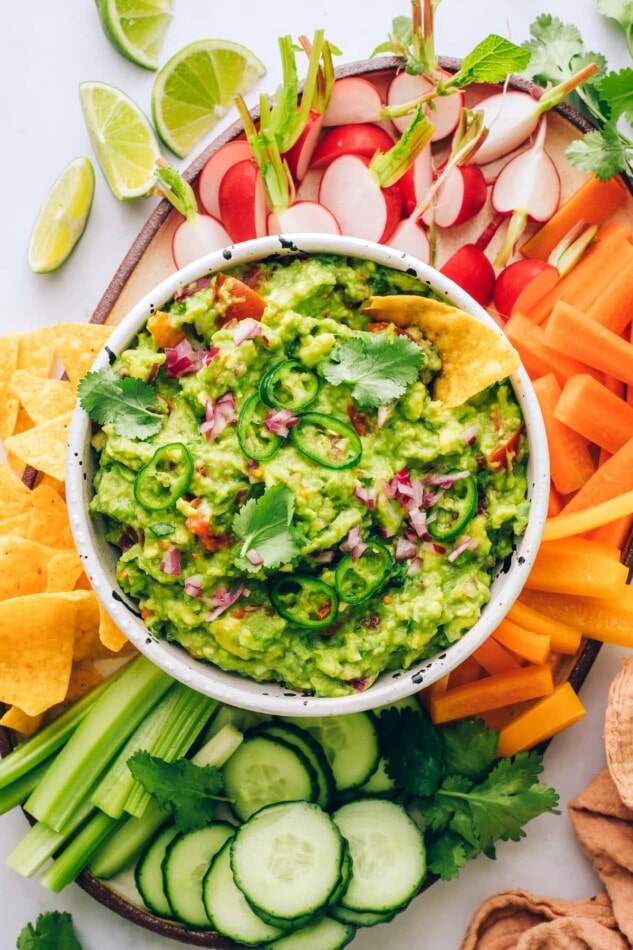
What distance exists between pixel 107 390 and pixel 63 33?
1510mm

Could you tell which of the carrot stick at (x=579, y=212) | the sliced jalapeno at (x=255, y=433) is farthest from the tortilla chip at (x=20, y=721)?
the carrot stick at (x=579, y=212)

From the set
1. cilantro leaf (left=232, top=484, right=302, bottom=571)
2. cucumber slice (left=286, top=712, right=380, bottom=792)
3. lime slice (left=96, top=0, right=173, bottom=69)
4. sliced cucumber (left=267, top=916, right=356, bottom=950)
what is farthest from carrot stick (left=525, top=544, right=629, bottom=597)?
lime slice (left=96, top=0, right=173, bottom=69)

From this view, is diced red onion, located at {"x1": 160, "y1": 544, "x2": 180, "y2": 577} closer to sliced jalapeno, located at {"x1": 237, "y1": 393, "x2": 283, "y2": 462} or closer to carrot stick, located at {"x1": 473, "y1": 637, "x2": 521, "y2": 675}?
sliced jalapeno, located at {"x1": 237, "y1": 393, "x2": 283, "y2": 462}

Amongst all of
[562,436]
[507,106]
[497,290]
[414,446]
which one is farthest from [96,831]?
[507,106]

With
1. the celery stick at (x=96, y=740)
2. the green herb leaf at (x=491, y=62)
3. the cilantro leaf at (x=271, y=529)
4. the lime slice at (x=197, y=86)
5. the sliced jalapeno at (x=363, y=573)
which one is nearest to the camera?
the cilantro leaf at (x=271, y=529)

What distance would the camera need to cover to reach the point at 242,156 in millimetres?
3018

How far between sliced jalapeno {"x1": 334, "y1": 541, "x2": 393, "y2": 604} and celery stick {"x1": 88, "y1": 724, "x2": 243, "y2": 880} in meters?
0.87

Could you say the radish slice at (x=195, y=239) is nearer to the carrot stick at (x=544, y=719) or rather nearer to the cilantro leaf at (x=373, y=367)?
the cilantro leaf at (x=373, y=367)

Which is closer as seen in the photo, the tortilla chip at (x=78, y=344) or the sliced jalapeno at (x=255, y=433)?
the sliced jalapeno at (x=255, y=433)

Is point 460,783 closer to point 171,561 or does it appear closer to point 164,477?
point 171,561

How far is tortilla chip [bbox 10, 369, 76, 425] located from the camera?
2924 millimetres

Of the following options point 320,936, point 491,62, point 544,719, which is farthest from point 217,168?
point 320,936

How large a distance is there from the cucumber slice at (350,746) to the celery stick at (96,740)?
Answer: 45cm

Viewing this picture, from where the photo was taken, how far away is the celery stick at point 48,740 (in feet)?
9.95
